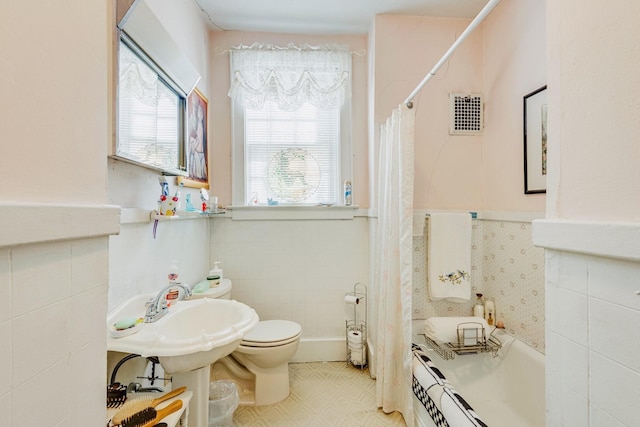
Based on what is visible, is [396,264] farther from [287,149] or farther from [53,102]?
[53,102]

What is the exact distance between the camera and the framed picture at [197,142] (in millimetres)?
1808

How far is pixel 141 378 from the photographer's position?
120cm

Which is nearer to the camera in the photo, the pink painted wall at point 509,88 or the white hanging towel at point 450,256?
the pink painted wall at point 509,88

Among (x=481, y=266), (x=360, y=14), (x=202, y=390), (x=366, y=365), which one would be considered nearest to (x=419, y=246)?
(x=481, y=266)

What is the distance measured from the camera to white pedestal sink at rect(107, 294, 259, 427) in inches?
37.6

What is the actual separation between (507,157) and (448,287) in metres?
0.95

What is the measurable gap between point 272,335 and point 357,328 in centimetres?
75

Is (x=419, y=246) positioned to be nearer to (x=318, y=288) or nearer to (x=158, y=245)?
(x=318, y=288)

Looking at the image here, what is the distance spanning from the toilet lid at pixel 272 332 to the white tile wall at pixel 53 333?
3.73 ft

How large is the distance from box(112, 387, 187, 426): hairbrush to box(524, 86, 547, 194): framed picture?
2.05 meters

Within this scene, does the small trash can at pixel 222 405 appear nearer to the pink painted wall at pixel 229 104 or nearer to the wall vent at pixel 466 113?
the pink painted wall at pixel 229 104

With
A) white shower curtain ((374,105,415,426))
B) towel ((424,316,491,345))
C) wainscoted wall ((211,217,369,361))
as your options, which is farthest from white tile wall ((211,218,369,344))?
towel ((424,316,491,345))

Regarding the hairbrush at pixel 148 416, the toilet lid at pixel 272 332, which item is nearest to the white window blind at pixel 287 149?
the toilet lid at pixel 272 332

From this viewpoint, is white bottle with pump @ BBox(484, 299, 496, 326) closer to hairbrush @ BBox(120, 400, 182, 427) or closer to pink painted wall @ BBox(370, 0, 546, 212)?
pink painted wall @ BBox(370, 0, 546, 212)
